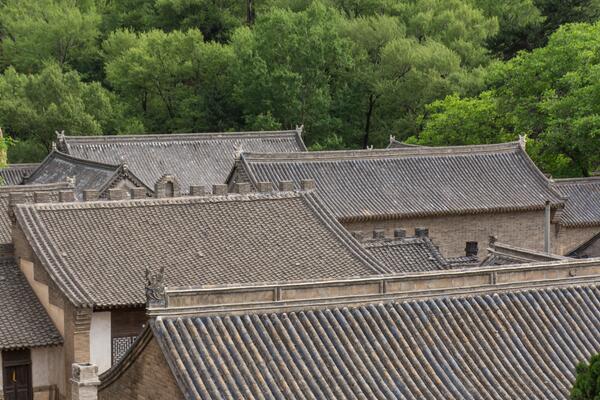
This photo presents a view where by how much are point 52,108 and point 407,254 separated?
3760cm

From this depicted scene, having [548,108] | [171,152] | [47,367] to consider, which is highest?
[548,108]

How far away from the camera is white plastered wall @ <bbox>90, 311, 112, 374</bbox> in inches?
1214

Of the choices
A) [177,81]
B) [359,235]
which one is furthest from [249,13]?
[359,235]

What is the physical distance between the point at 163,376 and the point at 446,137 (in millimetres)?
43314

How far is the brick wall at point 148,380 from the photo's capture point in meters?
19.4

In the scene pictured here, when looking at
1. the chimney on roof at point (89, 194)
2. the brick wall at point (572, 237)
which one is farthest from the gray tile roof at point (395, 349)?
the brick wall at point (572, 237)

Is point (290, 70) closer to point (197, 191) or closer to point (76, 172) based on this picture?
point (76, 172)

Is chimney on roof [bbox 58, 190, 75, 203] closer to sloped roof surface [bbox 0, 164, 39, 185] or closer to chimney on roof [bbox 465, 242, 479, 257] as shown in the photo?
chimney on roof [bbox 465, 242, 479, 257]

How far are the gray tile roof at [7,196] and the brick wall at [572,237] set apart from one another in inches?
744

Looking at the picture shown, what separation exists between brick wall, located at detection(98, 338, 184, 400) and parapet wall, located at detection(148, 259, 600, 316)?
84 centimetres

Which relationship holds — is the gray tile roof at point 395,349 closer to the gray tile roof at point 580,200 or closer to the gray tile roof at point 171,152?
the gray tile roof at point 580,200

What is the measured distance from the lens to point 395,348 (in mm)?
20250

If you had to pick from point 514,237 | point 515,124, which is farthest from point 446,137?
point 514,237

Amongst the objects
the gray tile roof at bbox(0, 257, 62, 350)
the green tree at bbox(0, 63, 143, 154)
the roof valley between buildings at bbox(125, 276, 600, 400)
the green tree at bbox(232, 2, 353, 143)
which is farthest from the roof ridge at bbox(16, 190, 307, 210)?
the green tree at bbox(232, 2, 353, 143)
